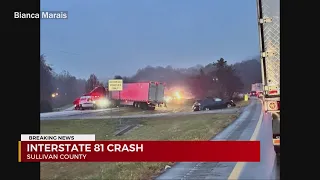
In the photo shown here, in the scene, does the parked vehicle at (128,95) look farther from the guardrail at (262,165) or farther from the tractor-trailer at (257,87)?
the guardrail at (262,165)

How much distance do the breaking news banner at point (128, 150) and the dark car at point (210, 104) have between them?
0.59 metres

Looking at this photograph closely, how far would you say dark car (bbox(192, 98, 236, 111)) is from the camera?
5164 millimetres

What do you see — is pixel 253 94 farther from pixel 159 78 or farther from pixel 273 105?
pixel 159 78

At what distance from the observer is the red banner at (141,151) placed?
4.66 meters

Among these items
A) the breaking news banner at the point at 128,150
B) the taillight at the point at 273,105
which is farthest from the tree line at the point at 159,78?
the breaking news banner at the point at 128,150

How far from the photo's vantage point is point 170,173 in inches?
189

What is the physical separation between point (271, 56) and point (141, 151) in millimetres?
1785

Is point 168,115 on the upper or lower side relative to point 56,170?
upper

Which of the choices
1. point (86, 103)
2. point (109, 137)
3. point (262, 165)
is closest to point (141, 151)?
point (109, 137)

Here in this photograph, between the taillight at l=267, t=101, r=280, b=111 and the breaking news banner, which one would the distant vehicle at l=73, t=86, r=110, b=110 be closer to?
the breaking news banner

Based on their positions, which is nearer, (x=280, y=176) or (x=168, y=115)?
(x=280, y=176)
